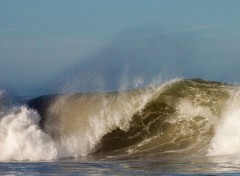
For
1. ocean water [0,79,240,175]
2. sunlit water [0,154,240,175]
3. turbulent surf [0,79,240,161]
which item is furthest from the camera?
turbulent surf [0,79,240,161]

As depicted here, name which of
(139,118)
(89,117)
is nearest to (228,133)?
(139,118)

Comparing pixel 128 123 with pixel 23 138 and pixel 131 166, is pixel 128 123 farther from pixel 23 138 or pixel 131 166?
pixel 131 166

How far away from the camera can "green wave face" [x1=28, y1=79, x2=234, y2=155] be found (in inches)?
785

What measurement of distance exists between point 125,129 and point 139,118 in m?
0.74

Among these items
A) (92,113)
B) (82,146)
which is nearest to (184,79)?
(92,113)

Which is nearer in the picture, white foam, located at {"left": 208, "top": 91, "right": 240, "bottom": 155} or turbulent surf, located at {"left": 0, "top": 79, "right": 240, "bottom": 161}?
white foam, located at {"left": 208, "top": 91, "right": 240, "bottom": 155}

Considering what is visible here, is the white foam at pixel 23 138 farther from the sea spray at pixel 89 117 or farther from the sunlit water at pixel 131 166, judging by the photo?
the sunlit water at pixel 131 166

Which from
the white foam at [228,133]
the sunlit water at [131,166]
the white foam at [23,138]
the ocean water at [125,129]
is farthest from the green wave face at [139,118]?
the sunlit water at [131,166]

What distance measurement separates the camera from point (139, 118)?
21.8 metres

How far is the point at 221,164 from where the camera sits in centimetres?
1451

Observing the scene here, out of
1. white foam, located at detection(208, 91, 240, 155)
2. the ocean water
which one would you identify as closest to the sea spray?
the ocean water

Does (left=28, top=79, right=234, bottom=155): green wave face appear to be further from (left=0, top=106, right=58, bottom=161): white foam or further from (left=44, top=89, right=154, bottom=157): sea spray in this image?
(left=0, top=106, right=58, bottom=161): white foam

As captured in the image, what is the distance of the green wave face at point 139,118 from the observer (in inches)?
785

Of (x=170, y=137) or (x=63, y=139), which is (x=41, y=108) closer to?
(x=63, y=139)
